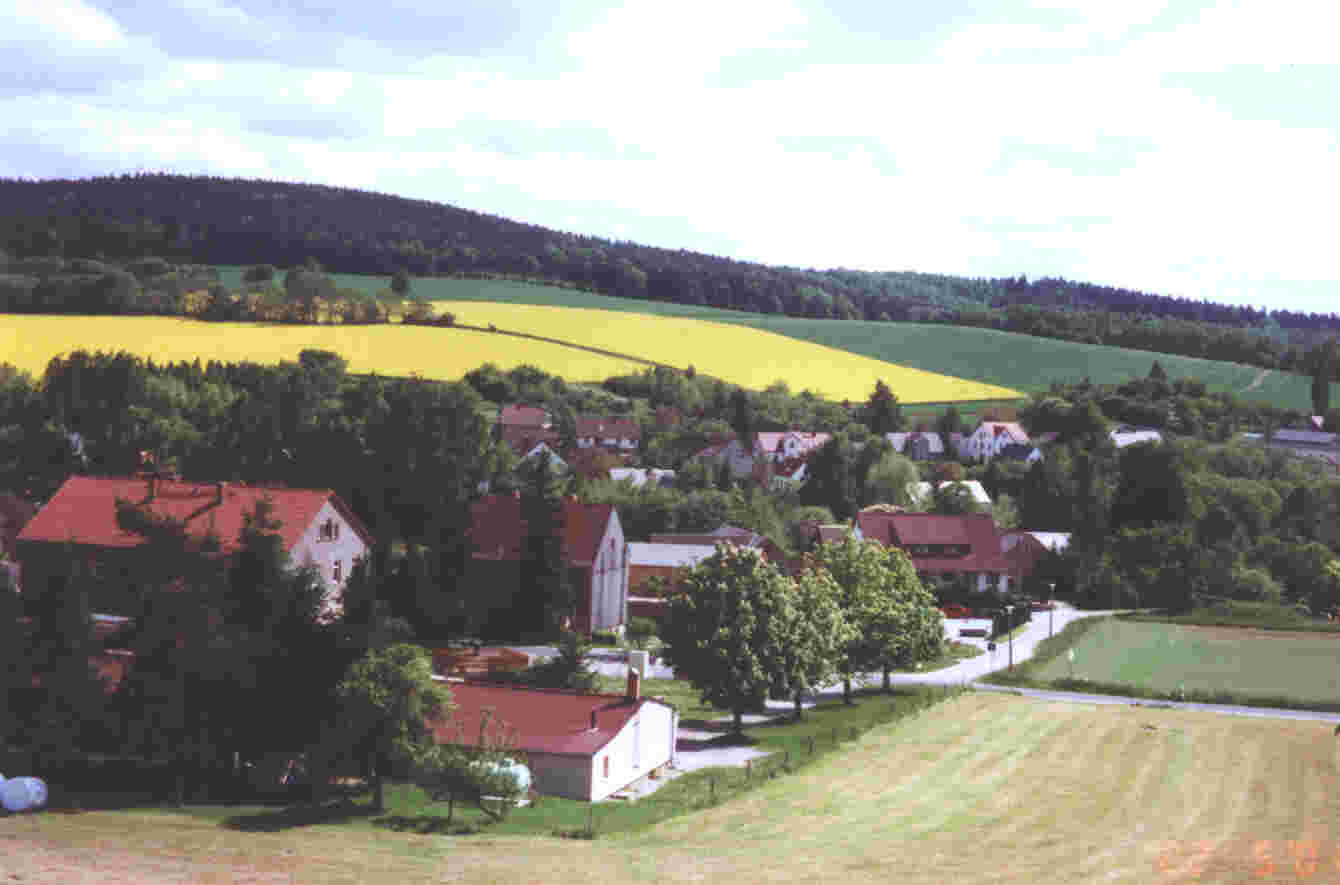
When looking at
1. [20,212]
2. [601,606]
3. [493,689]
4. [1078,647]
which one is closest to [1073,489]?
[1078,647]

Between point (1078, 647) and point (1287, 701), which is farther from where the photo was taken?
point (1078, 647)

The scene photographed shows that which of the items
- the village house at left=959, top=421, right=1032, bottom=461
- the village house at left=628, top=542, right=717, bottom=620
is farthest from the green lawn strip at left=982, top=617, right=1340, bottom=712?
the village house at left=959, top=421, right=1032, bottom=461

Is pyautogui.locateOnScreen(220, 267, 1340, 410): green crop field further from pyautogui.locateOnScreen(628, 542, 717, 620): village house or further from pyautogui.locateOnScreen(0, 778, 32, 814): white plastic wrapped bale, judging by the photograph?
pyautogui.locateOnScreen(0, 778, 32, 814): white plastic wrapped bale

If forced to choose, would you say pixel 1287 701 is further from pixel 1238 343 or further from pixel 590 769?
pixel 1238 343

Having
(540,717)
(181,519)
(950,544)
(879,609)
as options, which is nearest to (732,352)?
(950,544)

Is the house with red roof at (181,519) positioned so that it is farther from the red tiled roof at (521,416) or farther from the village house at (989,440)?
the village house at (989,440)

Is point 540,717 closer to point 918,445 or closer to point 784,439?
point 784,439

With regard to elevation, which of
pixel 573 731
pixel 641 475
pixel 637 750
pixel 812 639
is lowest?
pixel 637 750

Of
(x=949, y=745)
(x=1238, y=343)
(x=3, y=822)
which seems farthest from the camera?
(x=1238, y=343)
